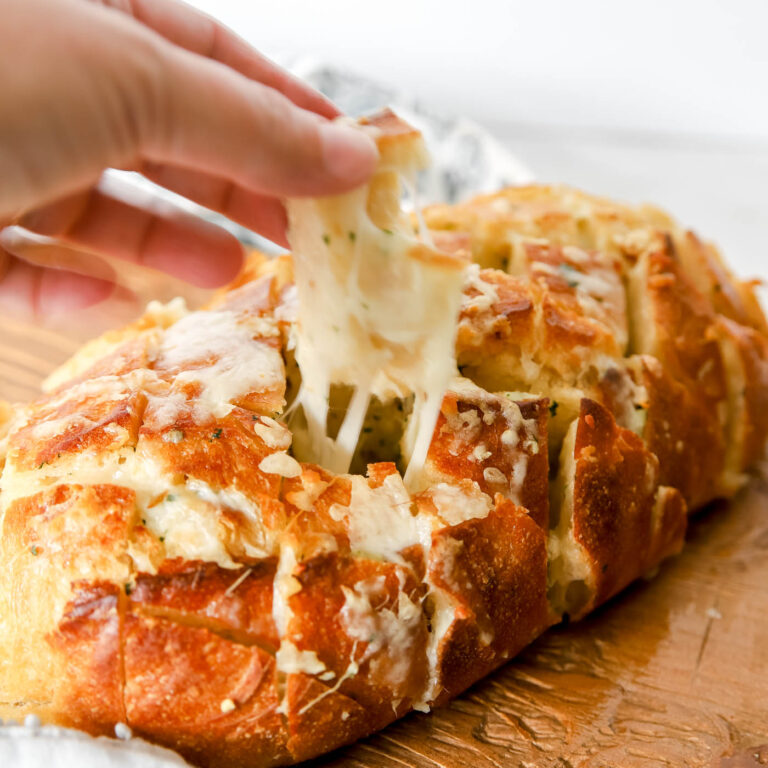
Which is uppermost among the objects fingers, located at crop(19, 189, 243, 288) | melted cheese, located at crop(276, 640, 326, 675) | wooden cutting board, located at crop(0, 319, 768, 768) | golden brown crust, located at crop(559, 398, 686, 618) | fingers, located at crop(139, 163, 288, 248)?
fingers, located at crop(139, 163, 288, 248)

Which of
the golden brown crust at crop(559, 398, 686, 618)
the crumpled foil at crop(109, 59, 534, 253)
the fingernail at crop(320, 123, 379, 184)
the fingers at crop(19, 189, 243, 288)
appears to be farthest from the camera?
the crumpled foil at crop(109, 59, 534, 253)

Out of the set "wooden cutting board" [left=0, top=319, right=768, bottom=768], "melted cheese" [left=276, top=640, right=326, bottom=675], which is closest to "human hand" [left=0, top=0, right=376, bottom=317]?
"melted cheese" [left=276, top=640, right=326, bottom=675]

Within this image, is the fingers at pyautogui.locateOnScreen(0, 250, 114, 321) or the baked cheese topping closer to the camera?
the baked cheese topping

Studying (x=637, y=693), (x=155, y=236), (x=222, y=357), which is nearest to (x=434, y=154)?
(x=155, y=236)

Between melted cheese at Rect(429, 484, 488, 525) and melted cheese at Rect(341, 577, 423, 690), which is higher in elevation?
melted cheese at Rect(429, 484, 488, 525)

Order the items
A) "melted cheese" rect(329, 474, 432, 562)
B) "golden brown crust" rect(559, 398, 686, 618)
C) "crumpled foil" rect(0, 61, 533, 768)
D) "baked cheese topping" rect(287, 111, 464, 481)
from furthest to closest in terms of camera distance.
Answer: "crumpled foil" rect(0, 61, 533, 768), "golden brown crust" rect(559, 398, 686, 618), "melted cheese" rect(329, 474, 432, 562), "baked cheese topping" rect(287, 111, 464, 481)

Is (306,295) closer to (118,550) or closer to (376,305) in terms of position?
(376,305)

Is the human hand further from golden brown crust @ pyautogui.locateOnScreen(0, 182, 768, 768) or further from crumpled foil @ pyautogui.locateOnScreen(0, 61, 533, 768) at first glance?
crumpled foil @ pyautogui.locateOnScreen(0, 61, 533, 768)
